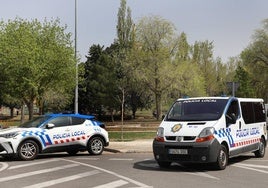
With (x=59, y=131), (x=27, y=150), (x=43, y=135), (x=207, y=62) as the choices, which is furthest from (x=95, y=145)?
(x=207, y=62)

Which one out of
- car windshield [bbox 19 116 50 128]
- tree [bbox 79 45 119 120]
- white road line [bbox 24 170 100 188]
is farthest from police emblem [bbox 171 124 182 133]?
tree [bbox 79 45 119 120]

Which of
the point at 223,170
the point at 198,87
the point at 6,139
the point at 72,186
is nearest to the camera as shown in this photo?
the point at 72,186

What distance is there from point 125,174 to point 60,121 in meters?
5.38

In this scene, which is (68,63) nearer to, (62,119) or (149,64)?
(62,119)

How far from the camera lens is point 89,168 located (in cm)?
1233

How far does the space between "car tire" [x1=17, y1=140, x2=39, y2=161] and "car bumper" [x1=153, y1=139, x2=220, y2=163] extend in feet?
16.5

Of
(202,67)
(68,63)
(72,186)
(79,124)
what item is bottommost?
(72,186)

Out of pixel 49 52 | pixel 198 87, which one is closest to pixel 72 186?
pixel 49 52

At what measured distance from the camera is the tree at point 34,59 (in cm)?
2855

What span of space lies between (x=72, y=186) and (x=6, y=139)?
584cm

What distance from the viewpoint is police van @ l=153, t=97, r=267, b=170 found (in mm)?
11281

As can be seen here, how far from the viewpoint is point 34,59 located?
28562 millimetres

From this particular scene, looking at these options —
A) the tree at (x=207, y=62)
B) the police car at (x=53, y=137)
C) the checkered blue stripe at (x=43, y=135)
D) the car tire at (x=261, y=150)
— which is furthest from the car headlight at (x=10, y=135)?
the tree at (x=207, y=62)

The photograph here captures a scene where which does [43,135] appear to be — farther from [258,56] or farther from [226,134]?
[258,56]
